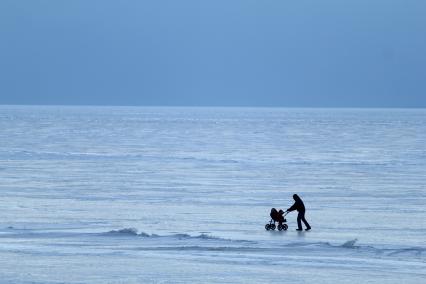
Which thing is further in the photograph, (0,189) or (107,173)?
(107,173)

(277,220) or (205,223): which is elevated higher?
(205,223)

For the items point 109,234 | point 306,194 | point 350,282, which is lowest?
point 350,282

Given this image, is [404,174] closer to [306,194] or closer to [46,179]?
[306,194]

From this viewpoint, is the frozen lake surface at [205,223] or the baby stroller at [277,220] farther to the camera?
the baby stroller at [277,220]

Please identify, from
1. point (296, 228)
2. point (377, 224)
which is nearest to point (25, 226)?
point (296, 228)

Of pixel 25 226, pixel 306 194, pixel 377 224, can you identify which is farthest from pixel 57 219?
pixel 306 194

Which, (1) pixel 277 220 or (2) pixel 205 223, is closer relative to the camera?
(1) pixel 277 220

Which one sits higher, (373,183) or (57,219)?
(373,183)

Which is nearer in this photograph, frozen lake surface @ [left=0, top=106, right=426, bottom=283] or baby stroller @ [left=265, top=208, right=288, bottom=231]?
frozen lake surface @ [left=0, top=106, right=426, bottom=283]

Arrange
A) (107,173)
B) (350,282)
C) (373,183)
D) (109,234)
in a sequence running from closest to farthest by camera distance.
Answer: (350,282) → (109,234) → (373,183) → (107,173)

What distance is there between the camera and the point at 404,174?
137ft

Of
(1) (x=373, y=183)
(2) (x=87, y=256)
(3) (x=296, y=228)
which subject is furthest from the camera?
(1) (x=373, y=183)

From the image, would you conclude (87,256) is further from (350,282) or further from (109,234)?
(350,282)

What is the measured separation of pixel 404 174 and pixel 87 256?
83.4 ft
